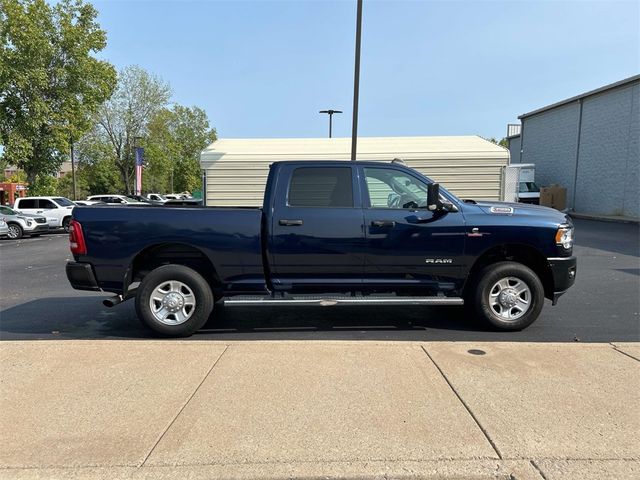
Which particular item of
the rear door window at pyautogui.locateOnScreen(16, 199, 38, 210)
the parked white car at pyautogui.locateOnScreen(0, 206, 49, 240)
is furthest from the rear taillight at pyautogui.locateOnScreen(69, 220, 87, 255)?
the rear door window at pyautogui.locateOnScreen(16, 199, 38, 210)

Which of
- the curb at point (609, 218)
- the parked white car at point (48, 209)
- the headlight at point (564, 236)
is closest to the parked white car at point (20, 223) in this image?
the parked white car at point (48, 209)

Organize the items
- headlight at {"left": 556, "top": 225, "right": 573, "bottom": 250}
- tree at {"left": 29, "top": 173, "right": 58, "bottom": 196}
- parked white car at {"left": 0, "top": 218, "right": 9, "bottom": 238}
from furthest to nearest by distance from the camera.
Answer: tree at {"left": 29, "top": 173, "right": 58, "bottom": 196}, parked white car at {"left": 0, "top": 218, "right": 9, "bottom": 238}, headlight at {"left": 556, "top": 225, "right": 573, "bottom": 250}

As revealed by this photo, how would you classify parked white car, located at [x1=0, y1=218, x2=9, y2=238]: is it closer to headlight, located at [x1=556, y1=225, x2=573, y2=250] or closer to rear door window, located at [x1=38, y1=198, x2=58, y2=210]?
rear door window, located at [x1=38, y1=198, x2=58, y2=210]

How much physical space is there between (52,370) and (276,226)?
2.51m

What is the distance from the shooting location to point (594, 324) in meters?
5.96

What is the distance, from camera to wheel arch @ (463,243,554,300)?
560 cm

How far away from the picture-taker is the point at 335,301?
211 inches

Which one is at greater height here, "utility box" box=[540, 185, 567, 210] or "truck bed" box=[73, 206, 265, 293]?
"utility box" box=[540, 185, 567, 210]

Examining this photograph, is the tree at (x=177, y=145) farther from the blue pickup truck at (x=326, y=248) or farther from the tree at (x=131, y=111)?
the blue pickup truck at (x=326, y=248)

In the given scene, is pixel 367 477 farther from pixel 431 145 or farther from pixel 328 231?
pixel 431 145

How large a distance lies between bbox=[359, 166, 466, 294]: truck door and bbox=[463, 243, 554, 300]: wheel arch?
23cm

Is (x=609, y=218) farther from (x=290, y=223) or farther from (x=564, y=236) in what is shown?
(x=290, y=223)

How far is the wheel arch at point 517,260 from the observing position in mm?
5598

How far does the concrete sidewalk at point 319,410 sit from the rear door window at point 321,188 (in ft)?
5.08
